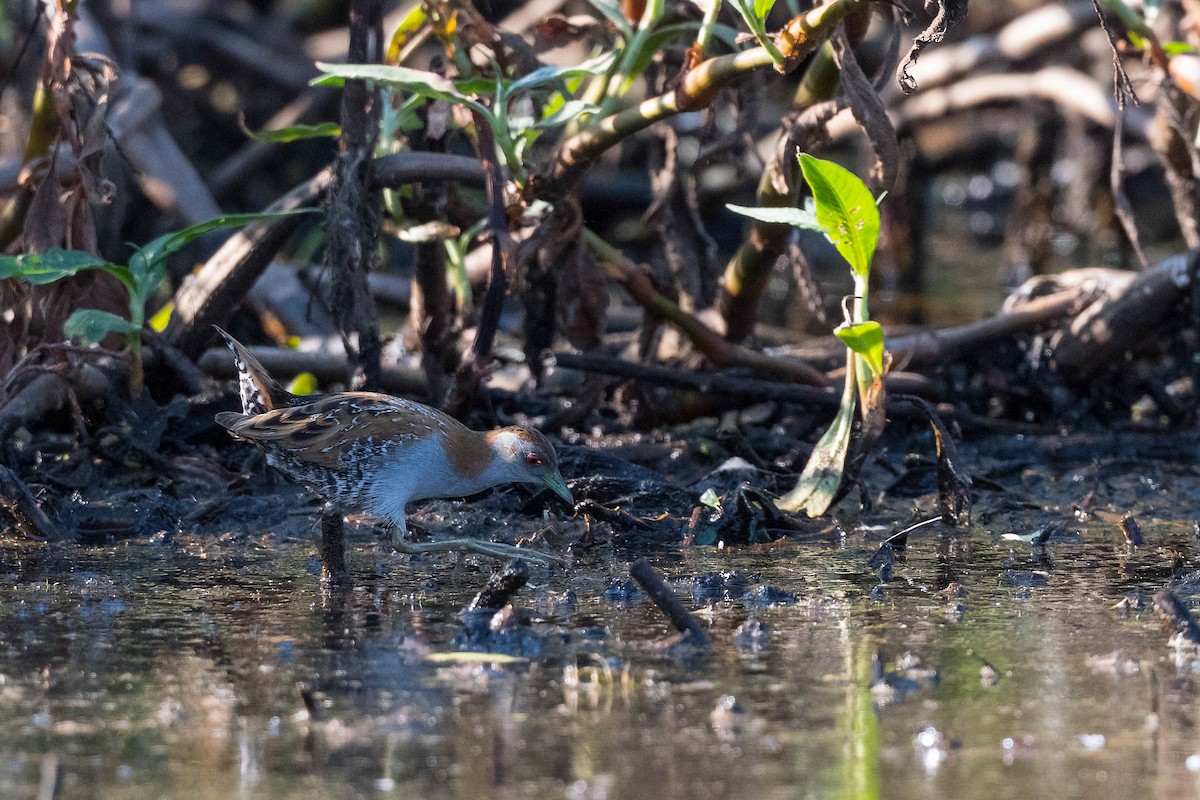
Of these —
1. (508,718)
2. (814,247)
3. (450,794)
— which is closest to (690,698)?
(508,718)

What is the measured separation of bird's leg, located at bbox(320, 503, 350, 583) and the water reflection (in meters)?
0.07

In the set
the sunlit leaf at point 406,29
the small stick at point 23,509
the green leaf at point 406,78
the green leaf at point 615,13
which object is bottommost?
the small stick at point 23,509

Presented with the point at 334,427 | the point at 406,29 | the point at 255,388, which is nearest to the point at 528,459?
the point at 334,427

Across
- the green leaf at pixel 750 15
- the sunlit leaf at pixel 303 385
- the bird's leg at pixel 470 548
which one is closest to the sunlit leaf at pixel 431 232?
the sunlit leaf at pixel 303 385

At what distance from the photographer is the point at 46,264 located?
4.94m

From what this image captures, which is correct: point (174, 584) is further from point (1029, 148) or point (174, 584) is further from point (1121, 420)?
point (1029, 148)

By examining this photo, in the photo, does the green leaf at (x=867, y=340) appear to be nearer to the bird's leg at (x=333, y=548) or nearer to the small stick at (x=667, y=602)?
the small stick at (x=667, y=602)

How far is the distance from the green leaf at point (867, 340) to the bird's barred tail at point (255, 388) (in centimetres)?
173

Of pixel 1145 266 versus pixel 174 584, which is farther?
pixel 1145 266

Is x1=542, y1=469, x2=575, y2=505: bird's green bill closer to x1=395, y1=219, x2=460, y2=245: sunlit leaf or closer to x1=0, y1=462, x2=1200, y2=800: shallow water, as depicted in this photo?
x1=0, y1=462, x2=1200, y2=800: shallow water

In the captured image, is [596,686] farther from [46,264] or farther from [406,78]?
[46,264]

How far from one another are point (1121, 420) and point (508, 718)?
426 centimetres

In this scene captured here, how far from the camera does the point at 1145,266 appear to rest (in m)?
6.18

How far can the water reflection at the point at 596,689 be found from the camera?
2.74 meters
